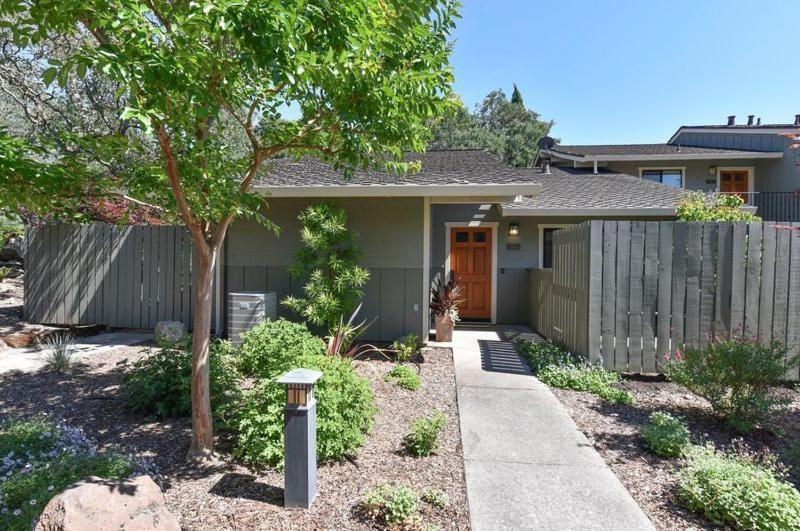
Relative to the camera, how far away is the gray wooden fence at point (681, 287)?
507 cm

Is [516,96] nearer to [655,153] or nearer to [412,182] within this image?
[655,153]

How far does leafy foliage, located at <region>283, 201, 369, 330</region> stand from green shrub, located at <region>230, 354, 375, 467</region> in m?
2.76

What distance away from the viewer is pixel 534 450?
3.44m

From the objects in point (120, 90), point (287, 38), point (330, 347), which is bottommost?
point (330, 347)

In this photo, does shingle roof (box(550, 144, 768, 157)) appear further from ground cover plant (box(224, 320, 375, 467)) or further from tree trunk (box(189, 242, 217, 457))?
tree trunk (box(189, 242, 217, 457))

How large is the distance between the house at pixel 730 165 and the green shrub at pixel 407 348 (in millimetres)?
10636

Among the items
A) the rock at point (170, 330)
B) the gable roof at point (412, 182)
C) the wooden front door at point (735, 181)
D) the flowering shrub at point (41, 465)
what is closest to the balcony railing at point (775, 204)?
the wooden front door at point (735, 181)

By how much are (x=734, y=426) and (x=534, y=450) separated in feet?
6.24

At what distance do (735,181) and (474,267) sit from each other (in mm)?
10807

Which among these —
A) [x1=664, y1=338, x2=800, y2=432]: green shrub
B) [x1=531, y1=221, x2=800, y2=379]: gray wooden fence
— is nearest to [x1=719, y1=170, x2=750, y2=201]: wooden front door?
[x1=531, y1=221, x2=800, y2=379]: gray wooden fence

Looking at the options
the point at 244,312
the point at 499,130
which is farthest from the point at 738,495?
the point at 499,130

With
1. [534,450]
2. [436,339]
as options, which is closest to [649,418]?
[534,450]

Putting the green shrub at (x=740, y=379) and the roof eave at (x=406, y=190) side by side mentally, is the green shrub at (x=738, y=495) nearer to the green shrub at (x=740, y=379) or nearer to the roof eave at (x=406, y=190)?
the green shrub at (x=740, y=379)

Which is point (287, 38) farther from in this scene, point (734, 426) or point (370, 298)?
point (370, 298)
